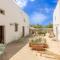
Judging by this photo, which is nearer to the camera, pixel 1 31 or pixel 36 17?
pixel 1 31

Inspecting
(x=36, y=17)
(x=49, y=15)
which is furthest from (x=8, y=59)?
(x=36, y=17)

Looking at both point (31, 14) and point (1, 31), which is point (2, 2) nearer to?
point (1, 31)

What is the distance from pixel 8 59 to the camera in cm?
834

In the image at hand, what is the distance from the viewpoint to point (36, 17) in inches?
1439

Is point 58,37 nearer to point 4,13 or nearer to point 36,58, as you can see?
point 4,13

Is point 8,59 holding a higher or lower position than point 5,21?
lower

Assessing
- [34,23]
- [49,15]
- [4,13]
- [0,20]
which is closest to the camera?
[0,20]

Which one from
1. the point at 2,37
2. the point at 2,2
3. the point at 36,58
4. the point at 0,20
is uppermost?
the point at 2,2

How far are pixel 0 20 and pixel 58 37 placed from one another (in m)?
8.46

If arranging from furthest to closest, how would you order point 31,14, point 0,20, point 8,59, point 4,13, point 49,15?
point 31,14, point 49,15, point 4,13, point 0,20, point 8,59

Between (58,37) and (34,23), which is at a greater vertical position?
(34,23)

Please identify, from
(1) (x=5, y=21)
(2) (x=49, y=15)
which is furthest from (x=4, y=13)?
(2) (x=49, y=15)

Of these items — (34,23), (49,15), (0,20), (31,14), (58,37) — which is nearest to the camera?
(0,20)

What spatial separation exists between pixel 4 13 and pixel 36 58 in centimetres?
671
